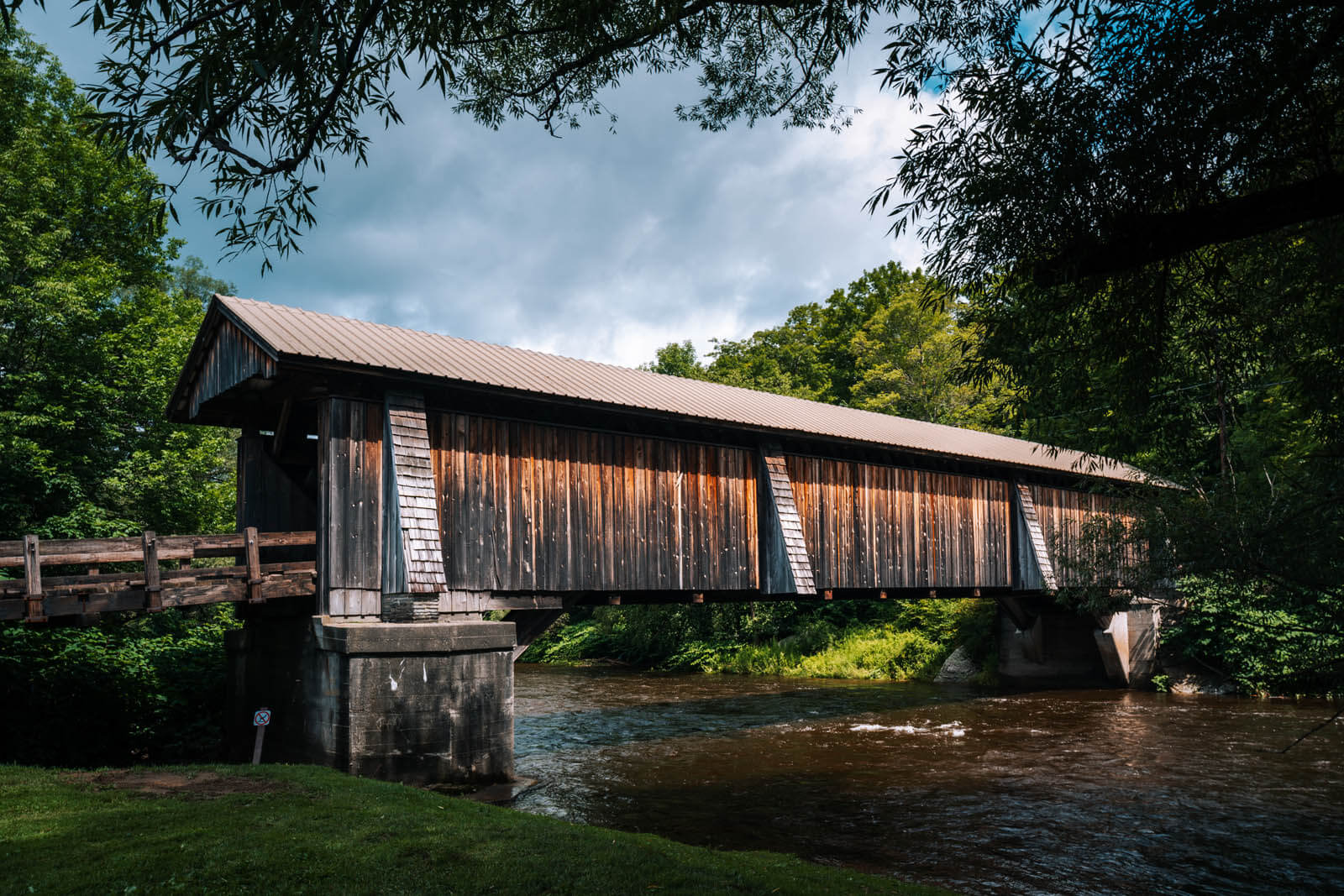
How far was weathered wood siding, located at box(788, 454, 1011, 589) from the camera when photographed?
17.0 meters

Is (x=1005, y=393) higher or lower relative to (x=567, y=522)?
higher

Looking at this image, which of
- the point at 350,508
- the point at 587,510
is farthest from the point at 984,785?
the point at 350,508

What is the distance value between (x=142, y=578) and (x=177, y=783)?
302 cm

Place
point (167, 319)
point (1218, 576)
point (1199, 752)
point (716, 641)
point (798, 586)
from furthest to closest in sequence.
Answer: point (716, 641)
point (167, 319)
point (798, 586)
point (1199, 752)
point (1218, 576)

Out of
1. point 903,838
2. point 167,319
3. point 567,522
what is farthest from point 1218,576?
point 167,319

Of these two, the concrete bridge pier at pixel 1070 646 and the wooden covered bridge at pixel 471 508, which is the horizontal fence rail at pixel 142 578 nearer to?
the wooden covered bridge at pixel 471 508

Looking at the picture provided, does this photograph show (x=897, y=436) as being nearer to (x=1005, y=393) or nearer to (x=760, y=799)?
(x=760, y=799)

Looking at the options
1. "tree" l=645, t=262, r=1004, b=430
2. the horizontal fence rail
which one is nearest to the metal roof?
the horizontal fence rail

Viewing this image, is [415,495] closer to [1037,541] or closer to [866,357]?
[1037,541]

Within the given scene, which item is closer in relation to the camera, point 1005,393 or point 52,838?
point 52,838

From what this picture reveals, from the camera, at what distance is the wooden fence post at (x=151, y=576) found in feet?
34.1

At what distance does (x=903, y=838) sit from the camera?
9367 mm

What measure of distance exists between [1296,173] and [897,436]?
42.2 ft

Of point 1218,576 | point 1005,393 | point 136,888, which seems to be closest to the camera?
point 136,888
